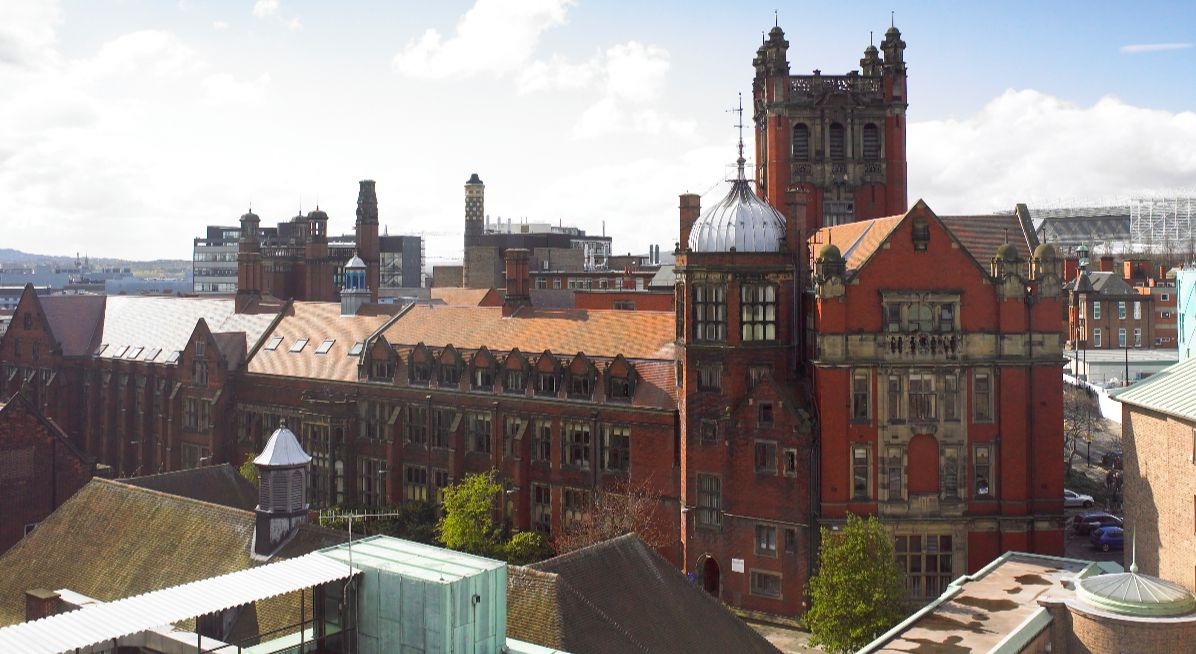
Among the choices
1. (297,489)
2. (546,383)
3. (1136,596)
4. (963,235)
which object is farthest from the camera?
(546,383)

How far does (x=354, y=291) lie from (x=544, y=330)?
82.3ft

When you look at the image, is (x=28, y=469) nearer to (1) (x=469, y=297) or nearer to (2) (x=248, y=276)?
(2) (x=248, y=276)

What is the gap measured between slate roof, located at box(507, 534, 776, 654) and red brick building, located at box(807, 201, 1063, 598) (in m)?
18.0

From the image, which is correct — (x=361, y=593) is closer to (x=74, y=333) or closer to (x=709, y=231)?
(x=709, y=231)

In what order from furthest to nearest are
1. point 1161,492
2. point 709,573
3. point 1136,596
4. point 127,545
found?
point 709,573, point 1161,492, point 127,545, point 1136,596

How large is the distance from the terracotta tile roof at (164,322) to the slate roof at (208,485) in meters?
31.7

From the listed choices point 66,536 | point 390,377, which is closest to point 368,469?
point 390,377

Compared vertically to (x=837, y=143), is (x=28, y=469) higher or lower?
lower

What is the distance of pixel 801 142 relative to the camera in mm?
66812

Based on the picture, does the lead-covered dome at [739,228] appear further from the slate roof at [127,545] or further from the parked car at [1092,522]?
the parked car at [1092,522]

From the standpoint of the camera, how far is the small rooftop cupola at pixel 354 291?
8636 cm

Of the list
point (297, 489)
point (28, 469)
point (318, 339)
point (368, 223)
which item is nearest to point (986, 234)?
point (297, 489)

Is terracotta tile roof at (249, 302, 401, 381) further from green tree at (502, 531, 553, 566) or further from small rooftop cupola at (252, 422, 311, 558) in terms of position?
small rooftop cupola at (252, 422, 311, 558)

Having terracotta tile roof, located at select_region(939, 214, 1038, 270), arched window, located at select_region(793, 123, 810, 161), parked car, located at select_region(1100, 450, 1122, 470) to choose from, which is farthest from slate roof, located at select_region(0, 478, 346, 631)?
parked car, located at select_region(1100, 450, 1122, 470)
